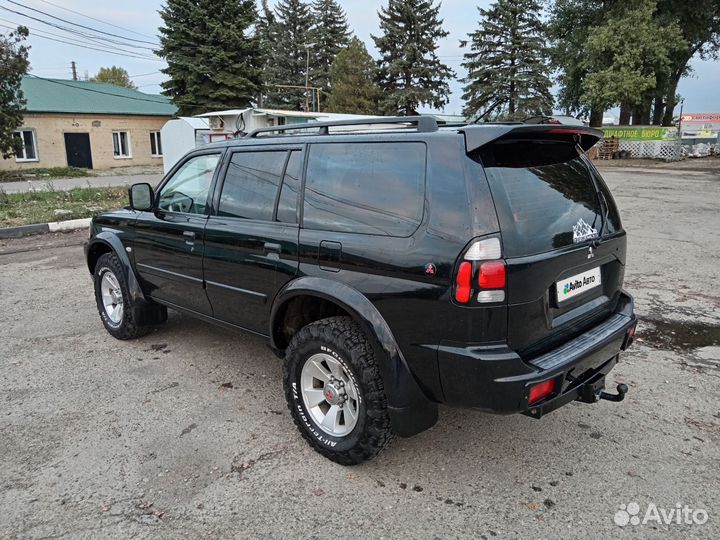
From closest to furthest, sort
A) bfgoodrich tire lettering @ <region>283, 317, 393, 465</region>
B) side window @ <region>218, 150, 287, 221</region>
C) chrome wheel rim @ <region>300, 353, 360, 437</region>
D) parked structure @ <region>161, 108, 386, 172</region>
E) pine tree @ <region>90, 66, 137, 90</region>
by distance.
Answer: bfgoodrich tire lettering @ <region>283, 317, 393, 465</region> → chrome wheel rim @ <region>300, 353, 360, 437</region> → side window @ <region>218, 150, 287, 221</region> → parked structure @ <region>161, 108, 386, 172</region> → pine tree @ <region>90, 66, 137, 90</region>

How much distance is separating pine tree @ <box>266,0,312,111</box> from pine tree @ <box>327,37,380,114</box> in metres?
5.96

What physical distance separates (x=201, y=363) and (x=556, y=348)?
293cm

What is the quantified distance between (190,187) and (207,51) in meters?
31.4

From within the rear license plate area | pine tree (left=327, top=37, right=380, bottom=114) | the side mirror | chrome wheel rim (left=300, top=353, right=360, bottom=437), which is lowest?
chrome wheel rim (left=300, top=353, right=360, bottom=437)

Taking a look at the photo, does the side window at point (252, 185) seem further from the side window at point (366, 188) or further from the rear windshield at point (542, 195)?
the rear windshield at point (542, 195)

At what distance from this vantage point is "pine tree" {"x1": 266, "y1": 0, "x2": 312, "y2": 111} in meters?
49.8

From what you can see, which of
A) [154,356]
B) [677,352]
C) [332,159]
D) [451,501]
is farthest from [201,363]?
[677,352]

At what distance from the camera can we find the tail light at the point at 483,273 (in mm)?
2445

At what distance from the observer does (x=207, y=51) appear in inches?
1261

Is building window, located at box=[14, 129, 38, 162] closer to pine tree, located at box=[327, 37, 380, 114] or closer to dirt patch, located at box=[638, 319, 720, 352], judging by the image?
pine tree, located at box=[327, 37, 380, 114]

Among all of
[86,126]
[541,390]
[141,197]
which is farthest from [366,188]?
[86,126]

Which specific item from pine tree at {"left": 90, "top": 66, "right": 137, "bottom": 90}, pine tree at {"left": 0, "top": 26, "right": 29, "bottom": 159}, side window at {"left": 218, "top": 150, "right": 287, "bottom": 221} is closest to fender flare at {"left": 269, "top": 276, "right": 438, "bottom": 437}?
side window at {"left": 218, "top": 150, "right": 287, "bottom": 221}

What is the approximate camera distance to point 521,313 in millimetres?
2520

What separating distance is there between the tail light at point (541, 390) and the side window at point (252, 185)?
6.34 ft
